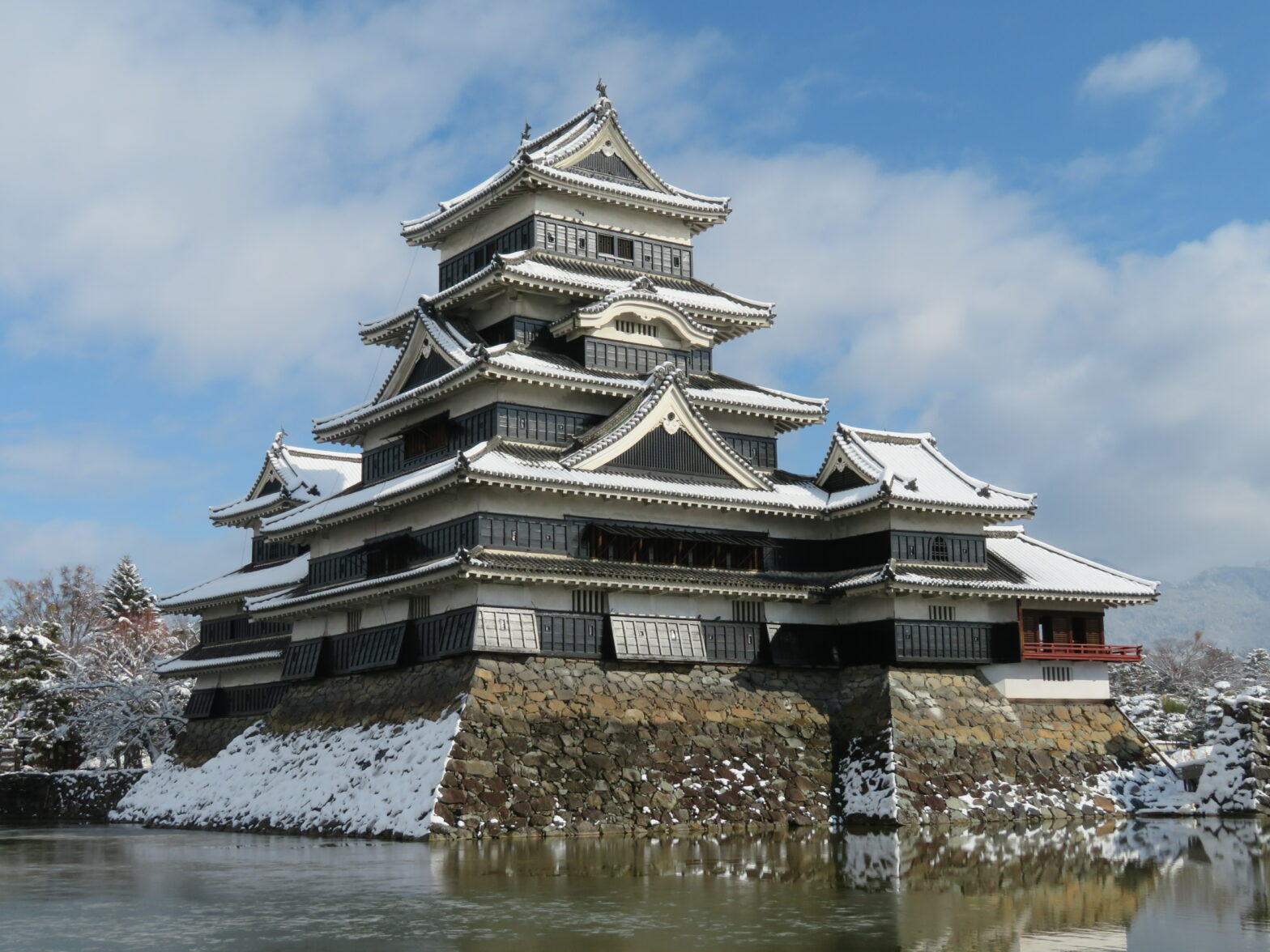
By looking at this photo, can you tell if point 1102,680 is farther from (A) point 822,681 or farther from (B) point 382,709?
(B) point 382,709

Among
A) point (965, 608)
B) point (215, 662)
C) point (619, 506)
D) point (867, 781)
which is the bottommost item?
point (867, 781)

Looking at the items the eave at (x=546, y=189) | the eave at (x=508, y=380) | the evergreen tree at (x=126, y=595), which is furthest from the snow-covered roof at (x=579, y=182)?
the evergreen tree at (x=126, y=595)

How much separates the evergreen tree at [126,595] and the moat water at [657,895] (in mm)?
55196

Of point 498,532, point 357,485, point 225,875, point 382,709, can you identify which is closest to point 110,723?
point 357,485

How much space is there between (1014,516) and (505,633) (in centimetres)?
1749

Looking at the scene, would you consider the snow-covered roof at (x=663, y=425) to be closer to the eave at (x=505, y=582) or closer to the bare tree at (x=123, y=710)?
the eave at (x=505, y=582)

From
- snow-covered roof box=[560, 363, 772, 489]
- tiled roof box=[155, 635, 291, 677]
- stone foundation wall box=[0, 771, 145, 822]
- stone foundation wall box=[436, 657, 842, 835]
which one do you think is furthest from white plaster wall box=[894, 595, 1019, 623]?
stone foundation wall box=[0, 771, 145, 822]

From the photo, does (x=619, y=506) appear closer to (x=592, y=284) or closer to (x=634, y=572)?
(x=634, y=572)

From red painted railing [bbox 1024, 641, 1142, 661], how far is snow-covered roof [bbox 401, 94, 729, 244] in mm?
18834

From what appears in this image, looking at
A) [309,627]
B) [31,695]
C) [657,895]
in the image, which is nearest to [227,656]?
[309,627]

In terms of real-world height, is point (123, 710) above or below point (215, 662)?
below

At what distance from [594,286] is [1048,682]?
64.3ft

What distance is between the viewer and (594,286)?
153 feet

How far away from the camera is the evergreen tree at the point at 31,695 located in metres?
59.3
